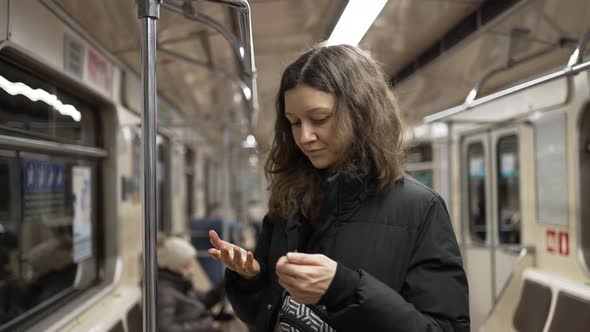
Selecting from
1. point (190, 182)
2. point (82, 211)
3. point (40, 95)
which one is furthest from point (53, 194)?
point (190, 182)

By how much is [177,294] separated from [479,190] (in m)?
3.43

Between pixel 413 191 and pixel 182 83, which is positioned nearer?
pixel 413 191

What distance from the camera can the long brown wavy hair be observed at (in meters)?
1.18

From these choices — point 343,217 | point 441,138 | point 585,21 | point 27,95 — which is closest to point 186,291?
point 27,95

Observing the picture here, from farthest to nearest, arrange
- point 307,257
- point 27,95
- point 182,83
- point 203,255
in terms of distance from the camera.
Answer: point 203,255 → point 182,83 → point 27,95 → point 307,257

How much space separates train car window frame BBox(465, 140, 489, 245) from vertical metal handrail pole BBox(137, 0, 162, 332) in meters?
4.47

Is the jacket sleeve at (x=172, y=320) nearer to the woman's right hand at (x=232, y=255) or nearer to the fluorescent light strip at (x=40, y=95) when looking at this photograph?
the fluorescent light strip at (x=40, y=95)

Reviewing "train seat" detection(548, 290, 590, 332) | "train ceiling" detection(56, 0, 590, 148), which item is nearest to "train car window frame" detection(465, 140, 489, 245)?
"train ceiling" detection(56, 0, 590, 148)

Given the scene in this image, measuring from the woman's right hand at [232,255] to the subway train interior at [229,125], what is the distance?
168 millimetres

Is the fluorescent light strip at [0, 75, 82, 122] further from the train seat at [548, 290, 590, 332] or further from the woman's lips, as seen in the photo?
the train seat at [548, 290, 590, 332]

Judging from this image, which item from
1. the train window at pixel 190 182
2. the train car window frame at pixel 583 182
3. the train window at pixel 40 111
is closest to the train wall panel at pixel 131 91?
the train window at pixel 40 111

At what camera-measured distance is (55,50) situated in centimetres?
247

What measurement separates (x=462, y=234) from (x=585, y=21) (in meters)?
2.62

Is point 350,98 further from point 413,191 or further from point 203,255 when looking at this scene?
point 203,255
